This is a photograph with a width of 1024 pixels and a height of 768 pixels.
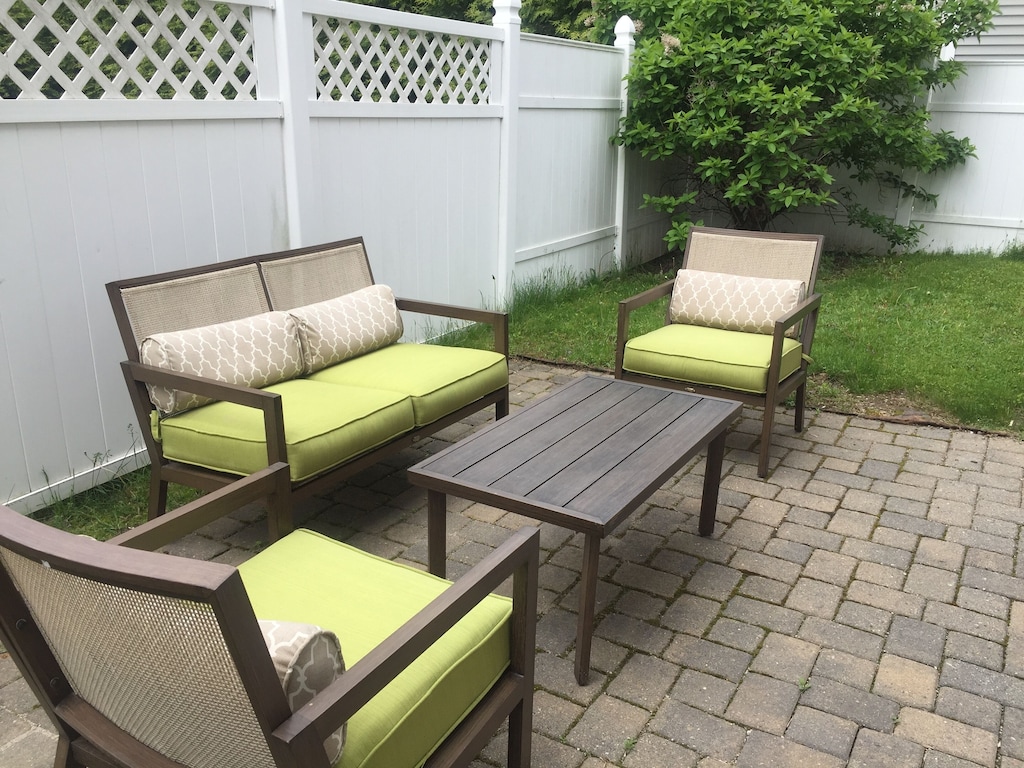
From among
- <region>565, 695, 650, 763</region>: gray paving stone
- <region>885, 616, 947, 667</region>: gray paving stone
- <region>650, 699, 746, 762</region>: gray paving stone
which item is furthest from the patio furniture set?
<region>885, 616, 947, 667</region>: gray paving stone

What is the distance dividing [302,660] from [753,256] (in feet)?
11.8

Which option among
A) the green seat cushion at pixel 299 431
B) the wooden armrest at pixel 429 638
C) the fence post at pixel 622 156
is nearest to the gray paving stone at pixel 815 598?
the wooden armrest at pixel 429 638

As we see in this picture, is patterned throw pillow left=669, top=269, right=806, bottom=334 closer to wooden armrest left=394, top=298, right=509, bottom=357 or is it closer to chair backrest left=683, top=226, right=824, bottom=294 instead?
chair backrest left=683, top=226, right=824, bottom=294

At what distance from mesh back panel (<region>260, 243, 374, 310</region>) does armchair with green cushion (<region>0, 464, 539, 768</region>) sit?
5.52 feet

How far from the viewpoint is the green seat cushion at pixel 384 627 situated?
1.43 metres

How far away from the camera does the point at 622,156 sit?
702 centimetres

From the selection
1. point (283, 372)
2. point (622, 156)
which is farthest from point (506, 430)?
point (622, 156)

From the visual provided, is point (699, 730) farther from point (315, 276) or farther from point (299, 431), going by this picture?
point (315, 276)

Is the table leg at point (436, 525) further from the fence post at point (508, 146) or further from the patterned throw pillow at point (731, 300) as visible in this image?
the fence post at point (508, 146)

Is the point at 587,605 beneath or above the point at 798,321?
beneath

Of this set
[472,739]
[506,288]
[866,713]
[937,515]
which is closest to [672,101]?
[506,288]

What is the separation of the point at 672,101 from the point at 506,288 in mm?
2256

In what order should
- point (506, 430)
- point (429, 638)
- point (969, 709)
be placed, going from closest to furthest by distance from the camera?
1. point (429, 638)
2. point (969, 709)
3. point (506, 430)

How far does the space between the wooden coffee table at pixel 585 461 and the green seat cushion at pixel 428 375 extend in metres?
0.43
